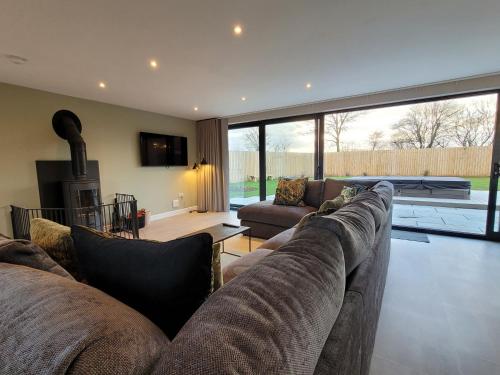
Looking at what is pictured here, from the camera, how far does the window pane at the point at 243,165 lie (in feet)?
18.2

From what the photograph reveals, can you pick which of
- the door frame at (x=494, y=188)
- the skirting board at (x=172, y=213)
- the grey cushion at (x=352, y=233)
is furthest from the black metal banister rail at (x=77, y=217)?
the door frame at (x=494, y=188)

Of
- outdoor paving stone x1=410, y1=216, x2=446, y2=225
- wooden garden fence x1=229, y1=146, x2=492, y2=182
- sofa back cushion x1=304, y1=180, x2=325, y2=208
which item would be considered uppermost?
wooden garden fence x1=229, y1=146, x2=492, y2=182

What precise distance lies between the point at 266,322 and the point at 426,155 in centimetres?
448

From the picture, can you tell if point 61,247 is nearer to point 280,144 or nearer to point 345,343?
point 345,343

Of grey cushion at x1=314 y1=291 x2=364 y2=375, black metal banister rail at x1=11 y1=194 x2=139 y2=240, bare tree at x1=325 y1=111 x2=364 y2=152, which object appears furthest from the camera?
bare tree at x1=325 y1=111 x2=364 y2=152

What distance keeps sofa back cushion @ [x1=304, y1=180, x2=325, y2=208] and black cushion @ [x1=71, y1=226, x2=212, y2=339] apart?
336cm

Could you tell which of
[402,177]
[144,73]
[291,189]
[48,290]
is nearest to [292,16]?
[144,73]

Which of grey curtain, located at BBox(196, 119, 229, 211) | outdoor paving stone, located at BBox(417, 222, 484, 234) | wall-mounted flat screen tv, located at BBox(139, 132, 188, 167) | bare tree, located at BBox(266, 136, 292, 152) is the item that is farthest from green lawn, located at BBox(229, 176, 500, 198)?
outdoor paving stone, located at BBox(417, 222, 484, 234)

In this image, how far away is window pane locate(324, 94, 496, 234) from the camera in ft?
11.7

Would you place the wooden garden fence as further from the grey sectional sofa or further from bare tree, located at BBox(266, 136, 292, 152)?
the grey sectional sofa

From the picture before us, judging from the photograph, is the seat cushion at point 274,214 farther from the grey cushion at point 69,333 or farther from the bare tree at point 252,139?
the grey cushion at point 69,333

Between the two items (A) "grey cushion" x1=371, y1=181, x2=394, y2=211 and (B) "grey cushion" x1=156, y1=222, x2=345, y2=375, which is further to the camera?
(A) "grey cushion" x1=371, y1=181, x2=394, y2=211

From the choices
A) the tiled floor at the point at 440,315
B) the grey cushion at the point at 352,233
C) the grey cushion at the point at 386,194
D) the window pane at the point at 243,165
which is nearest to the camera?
the grey cushion at the point at 352,233

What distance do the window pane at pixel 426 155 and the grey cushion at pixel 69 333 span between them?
4.49m
